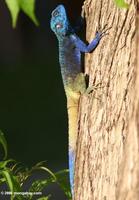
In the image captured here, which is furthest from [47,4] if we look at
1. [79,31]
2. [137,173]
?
[137,173]

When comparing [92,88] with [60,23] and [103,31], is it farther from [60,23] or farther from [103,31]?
[60,23]

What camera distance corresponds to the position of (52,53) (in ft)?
21.7

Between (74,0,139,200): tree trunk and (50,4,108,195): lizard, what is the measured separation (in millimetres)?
85

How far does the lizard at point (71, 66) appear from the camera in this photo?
2634 millimetres

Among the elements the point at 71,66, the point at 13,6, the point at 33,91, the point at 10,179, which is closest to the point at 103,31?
the point at 71,66

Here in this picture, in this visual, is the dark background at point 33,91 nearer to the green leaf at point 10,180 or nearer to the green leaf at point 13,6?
the green leaf at point 10,180

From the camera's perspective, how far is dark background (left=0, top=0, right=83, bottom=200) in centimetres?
554

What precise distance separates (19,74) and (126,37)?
173 inches

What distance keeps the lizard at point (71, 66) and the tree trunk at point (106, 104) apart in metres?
0.08

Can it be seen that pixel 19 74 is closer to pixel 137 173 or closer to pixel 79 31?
pixel 79 31

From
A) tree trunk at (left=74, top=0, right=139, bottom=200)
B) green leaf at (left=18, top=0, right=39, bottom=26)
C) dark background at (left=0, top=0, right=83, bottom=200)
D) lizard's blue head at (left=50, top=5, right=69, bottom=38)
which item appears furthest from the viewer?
dark background at (left=0, top=0, right=83, bottom=200)

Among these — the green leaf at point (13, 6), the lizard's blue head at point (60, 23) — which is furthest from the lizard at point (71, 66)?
the green leaf at point (13, 6)

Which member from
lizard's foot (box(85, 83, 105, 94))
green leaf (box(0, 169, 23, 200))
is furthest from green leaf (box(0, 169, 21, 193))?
lizard's foot (box(85, 83, 105, 94))

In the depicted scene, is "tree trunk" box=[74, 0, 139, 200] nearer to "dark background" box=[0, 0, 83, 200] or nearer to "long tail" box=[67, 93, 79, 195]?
"long tail" box=[67, 93, 79, 195]
